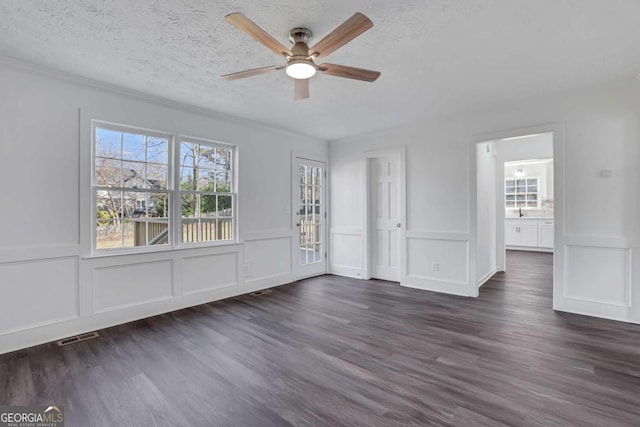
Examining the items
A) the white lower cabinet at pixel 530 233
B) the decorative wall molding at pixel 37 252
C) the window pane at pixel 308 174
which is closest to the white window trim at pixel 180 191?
the decorative wall molding at pixel 37 252

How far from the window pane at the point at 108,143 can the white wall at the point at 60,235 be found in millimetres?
167

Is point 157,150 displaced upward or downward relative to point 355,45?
downward

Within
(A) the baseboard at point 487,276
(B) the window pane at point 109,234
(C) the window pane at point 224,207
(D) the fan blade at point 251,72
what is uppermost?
(D) the fan blade at point 251,72

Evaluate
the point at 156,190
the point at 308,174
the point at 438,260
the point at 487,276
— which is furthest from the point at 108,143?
the point at 487,276

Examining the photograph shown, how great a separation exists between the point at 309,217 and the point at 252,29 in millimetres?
4001

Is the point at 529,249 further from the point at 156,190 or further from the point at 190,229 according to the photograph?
the point at 156,190

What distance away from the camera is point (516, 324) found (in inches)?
130

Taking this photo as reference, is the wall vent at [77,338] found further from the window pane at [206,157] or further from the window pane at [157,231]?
the window pane at [206,157]

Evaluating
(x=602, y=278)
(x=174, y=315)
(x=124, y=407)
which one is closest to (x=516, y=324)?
(x=602, y=278)

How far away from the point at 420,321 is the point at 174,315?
2.86 metres

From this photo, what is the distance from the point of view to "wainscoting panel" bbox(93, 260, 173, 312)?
326cm

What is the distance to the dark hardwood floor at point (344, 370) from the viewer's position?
74.1 inches

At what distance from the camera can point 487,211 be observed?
536 centimetres

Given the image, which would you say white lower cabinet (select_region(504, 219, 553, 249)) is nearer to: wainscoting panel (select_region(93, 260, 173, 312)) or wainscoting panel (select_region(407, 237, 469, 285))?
wainscoting panel (select_region(407, 237, 469, 285))
